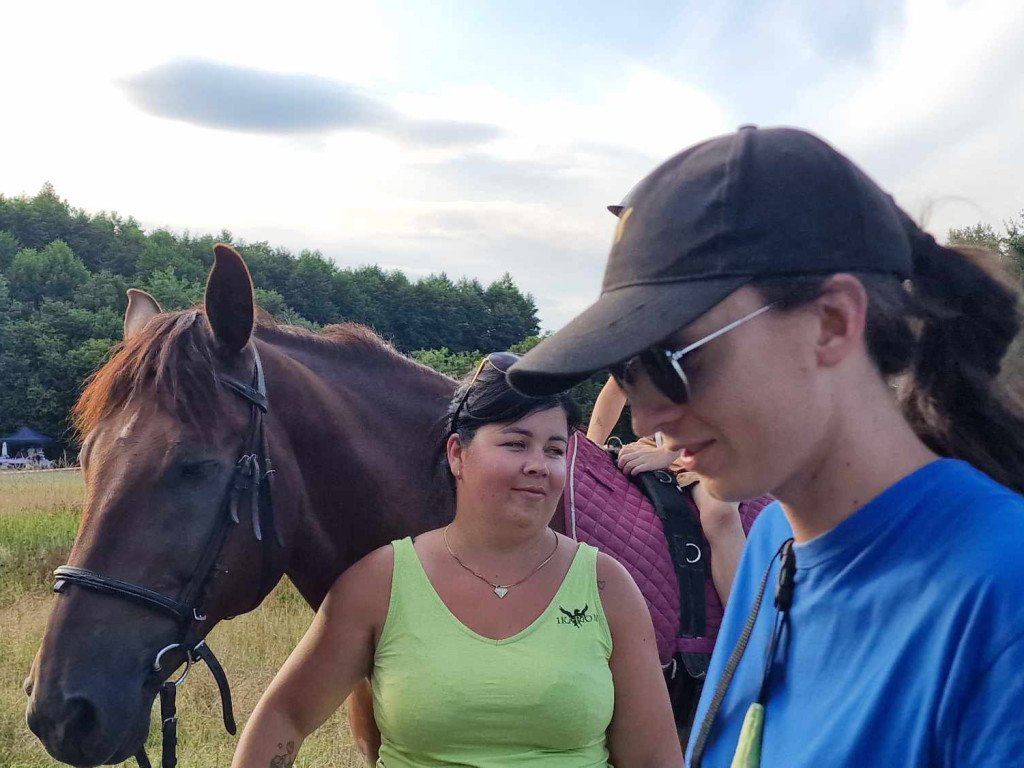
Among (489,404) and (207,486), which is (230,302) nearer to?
(207,486)

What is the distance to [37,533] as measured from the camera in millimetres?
9164

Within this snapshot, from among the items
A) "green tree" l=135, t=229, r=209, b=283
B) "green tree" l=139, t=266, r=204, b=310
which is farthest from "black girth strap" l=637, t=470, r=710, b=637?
"green tree" l=135, t=229, r=209, b=283

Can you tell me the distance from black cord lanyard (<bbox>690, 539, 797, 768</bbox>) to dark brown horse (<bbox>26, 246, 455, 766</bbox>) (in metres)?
1.38

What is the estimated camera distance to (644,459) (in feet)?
9.65

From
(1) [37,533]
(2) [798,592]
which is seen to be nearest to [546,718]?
(2) [798,592]

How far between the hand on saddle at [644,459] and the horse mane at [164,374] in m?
1.48

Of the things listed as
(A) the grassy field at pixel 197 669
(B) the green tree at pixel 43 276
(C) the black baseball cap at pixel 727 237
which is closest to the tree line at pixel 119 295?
(B) the green tree at pixel 43 276

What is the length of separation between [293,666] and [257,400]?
0.79 m

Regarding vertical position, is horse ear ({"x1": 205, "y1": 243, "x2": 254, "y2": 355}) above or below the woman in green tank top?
above

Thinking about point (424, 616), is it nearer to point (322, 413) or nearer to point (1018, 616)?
point (322, 413)

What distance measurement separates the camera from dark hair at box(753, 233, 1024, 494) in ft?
3.26

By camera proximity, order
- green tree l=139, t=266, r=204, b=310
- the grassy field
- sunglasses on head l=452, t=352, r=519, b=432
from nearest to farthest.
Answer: sunglasses on head l=452, t=352, r=519, b=432 → the grassy field → green tree l=139, t=266, r=204, b=310

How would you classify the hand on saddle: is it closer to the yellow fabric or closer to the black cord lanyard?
the black cord lanyard

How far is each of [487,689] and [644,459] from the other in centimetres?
136
